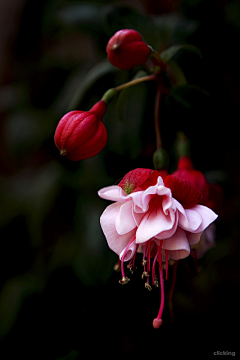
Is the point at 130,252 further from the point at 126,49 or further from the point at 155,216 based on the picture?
the point at 126,49

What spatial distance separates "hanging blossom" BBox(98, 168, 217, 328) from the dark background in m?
0.18

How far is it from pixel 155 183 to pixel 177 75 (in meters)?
0.33

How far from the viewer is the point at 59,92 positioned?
0.86 meters

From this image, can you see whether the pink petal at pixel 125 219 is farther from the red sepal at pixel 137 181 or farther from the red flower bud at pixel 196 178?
the red flower bud at pixel 196 178

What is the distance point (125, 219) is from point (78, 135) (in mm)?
129

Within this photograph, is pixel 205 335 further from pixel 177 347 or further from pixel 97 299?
pixel 97 299

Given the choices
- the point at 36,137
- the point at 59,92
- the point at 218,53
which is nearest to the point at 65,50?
the point at 59,92

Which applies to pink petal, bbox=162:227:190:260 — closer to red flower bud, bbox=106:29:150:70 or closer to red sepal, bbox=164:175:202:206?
red sepal, bbox=164:175:202:206

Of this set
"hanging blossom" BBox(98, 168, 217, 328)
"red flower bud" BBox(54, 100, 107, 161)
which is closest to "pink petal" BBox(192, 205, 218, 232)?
"hanging blossom" BBox(98, 168, 217, 328)

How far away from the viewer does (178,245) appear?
36 cm

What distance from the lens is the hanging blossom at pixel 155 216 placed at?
348mm

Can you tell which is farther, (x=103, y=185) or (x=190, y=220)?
(x=103, y=185)

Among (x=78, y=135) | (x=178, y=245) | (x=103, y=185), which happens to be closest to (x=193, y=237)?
(x=178, y=245)

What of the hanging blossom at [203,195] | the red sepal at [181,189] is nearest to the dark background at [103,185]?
the hanging blossom at [203,195]
